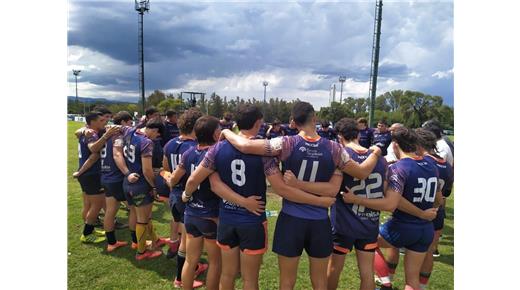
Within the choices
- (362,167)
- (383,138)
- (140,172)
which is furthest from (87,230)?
(383,138)

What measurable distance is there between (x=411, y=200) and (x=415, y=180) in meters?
0.23

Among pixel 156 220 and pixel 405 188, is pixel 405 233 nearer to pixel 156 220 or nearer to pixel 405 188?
pixel 405 188

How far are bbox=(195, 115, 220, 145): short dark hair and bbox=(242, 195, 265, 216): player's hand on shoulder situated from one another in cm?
90

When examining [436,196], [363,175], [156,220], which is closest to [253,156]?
[363,175]

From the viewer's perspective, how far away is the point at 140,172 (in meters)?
4.78

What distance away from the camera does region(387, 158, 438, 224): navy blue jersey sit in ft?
11.2

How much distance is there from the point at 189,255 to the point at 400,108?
7754 cm

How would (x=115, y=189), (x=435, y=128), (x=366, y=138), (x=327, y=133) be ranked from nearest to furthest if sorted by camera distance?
(x=435, y=128) < (x=115, y=189) < (x=366, y=138) < (x=327, y=133)

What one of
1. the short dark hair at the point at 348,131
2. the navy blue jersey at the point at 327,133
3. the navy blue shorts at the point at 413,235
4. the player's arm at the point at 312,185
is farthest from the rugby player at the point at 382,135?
the player's arm at the point at 312,185

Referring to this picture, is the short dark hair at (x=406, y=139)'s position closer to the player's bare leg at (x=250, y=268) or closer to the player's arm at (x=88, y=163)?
the player's bare leg at (x=250, y=268)

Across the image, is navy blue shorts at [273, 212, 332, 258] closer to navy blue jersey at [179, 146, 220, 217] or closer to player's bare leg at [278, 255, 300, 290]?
player's bare leg at [278, 255, 300, 290]

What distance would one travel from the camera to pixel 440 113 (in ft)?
225

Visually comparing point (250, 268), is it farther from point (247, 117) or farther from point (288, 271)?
point (247, 117)

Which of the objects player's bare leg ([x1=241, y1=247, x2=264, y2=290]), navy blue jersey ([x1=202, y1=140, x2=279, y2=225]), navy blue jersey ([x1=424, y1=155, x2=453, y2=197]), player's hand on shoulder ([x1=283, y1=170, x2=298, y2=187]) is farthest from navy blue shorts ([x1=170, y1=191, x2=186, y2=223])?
navy blue jersey ([x1=424, y1=155, x2=453, y2=197])
